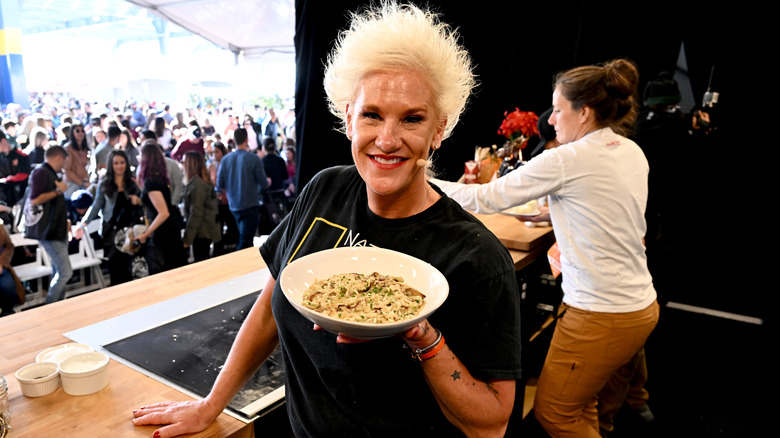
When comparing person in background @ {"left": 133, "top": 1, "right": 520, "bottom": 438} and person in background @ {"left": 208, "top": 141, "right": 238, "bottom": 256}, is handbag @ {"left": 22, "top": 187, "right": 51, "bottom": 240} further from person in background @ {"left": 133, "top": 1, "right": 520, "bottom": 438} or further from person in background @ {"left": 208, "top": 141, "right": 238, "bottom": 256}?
person in background @ {"left": 133, "top": 1, "right": 520, "bottom": 438}

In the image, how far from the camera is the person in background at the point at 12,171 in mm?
4547

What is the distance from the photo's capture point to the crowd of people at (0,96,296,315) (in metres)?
4.03

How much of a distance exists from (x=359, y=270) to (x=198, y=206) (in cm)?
429

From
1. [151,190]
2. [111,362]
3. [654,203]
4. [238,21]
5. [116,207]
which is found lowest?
[116,207]

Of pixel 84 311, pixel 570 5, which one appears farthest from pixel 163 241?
pixel 570 5

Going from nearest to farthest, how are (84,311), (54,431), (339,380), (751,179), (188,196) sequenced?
(339,380)
(54,431)
(84,311)
(751,179)
(188,196)

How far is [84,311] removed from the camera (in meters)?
1.80

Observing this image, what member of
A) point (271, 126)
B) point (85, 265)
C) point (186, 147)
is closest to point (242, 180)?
point (186, 147)

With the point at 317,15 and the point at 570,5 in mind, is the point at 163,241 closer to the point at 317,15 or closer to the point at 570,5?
the point at 317,15

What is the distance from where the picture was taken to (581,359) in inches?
80.4

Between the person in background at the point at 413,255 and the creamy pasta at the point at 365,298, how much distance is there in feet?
0.17

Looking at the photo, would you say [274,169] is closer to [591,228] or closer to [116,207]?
[116,207]

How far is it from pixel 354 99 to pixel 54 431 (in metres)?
1.02

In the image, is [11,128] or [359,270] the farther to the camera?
[11,128]
